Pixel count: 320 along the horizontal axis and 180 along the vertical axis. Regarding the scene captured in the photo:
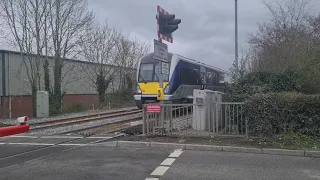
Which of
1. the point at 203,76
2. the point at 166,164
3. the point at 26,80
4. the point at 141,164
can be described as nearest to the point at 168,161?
the point at 166,164

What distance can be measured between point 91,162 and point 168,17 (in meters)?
5.50

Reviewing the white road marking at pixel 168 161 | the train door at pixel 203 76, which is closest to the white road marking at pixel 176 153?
the white road marking at pixel 168 161

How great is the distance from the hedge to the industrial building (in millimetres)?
21739

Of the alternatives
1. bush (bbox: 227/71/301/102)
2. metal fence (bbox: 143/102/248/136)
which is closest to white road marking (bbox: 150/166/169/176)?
metal fence (bbox: 143/102/248/136)

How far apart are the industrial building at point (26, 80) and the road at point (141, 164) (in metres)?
19.5

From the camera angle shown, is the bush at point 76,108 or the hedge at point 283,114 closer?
the hedge at point 283,114

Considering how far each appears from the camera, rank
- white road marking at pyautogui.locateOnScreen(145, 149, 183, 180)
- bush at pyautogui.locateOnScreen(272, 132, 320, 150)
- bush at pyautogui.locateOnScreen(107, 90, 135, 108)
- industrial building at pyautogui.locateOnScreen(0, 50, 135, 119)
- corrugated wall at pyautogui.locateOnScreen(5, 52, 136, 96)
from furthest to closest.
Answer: bush at pyautogui.locateOnScreen(107, 90, 135, 108), corrugated wall at pyautogui.locateOnScreen(5, 52, 136, 96), industrial building at pyautogui.locateOnScreen(0, 50, 135, 119), bush at pyautogui.locateOnScreen(272, 132, 320, 150), white road marking at pyautogui.locateOnScreen(145, 149, 183, 180)

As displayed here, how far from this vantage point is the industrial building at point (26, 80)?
2875 cm

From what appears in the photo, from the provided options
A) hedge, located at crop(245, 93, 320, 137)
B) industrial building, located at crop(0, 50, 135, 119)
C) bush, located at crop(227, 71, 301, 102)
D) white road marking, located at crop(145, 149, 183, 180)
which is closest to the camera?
white road marking, located at crop(145, 149, 183, 180)

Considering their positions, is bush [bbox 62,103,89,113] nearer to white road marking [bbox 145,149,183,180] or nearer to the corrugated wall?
the corrugated wall

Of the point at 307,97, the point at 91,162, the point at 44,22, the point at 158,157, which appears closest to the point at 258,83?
the point at 307,97

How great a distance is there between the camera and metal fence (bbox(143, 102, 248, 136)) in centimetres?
1149

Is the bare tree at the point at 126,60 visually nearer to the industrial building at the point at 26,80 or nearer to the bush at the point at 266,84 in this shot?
the industrial building at the point at 26,80

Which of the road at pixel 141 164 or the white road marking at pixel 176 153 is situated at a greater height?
the white road marking at pixel 176 153
